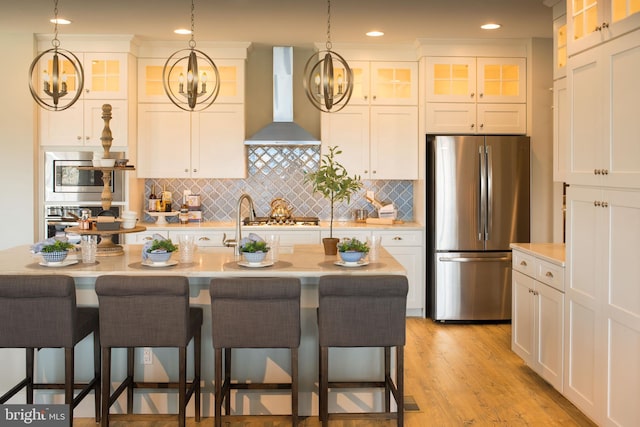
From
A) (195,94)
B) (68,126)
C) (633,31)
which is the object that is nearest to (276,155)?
(68,126)

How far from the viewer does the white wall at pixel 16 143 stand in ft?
18.6

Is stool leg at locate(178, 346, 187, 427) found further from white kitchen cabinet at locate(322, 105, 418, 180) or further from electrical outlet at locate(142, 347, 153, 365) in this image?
white kitchen cabinet at locate(322, 105, 418, 180)

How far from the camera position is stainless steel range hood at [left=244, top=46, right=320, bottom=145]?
6070 mm

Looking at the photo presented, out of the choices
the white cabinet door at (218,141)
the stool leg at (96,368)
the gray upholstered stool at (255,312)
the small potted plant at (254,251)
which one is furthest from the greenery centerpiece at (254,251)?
the white cabinet door at (218,141)

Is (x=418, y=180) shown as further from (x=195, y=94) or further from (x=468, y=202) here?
(x=195, y=94)

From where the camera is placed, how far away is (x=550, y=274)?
391 cm

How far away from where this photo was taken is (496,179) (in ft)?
19.1

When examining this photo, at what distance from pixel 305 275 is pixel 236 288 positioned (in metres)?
0.42

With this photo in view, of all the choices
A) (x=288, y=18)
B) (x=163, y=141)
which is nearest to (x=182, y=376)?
(x=288, y=18)

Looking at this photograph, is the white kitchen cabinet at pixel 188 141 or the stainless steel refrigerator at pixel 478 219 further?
the white kitchen cabinet at pixel 188 141

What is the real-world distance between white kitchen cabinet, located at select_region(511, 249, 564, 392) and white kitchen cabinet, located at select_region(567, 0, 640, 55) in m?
1.34

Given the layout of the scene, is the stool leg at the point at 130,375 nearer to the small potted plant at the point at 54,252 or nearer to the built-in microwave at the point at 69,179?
the small potted plant at the point at 54,252

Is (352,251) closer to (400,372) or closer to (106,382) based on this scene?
(400,372)

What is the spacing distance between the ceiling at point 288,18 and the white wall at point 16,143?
0.19 meters
